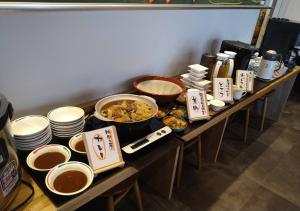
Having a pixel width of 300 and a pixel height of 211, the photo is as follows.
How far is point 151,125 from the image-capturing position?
1.26 meters

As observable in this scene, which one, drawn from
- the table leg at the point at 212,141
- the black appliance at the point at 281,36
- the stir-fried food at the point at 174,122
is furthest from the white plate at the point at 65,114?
the black appliance at the point at 281,36

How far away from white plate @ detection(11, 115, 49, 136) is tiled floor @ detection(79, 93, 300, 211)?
0.88 meters

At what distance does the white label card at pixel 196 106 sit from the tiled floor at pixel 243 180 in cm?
71

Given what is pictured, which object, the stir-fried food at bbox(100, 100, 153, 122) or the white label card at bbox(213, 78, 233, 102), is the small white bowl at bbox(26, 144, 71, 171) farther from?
the white label card at bbox(213, 78, 233, 102)

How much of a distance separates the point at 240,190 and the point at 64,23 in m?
1.72

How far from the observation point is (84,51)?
4.30 feet

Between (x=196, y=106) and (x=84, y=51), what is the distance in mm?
719

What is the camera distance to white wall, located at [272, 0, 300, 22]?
4016 mm

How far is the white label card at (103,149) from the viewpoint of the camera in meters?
0.95

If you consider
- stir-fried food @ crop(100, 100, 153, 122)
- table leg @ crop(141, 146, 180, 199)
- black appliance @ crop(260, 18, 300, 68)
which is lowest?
table leg @ crop(141, 146, 180, 199)

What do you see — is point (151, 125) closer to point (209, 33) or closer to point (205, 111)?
point (205, 111)

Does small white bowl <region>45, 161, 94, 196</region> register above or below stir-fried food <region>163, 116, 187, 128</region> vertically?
above

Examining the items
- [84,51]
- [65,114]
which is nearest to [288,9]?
[84,51]

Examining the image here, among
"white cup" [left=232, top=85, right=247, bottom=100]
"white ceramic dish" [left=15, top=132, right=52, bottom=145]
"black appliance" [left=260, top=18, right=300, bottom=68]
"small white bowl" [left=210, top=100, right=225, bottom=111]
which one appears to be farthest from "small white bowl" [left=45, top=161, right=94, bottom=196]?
"black appliance" [left=260, top=18, right=300, bottom=68]
